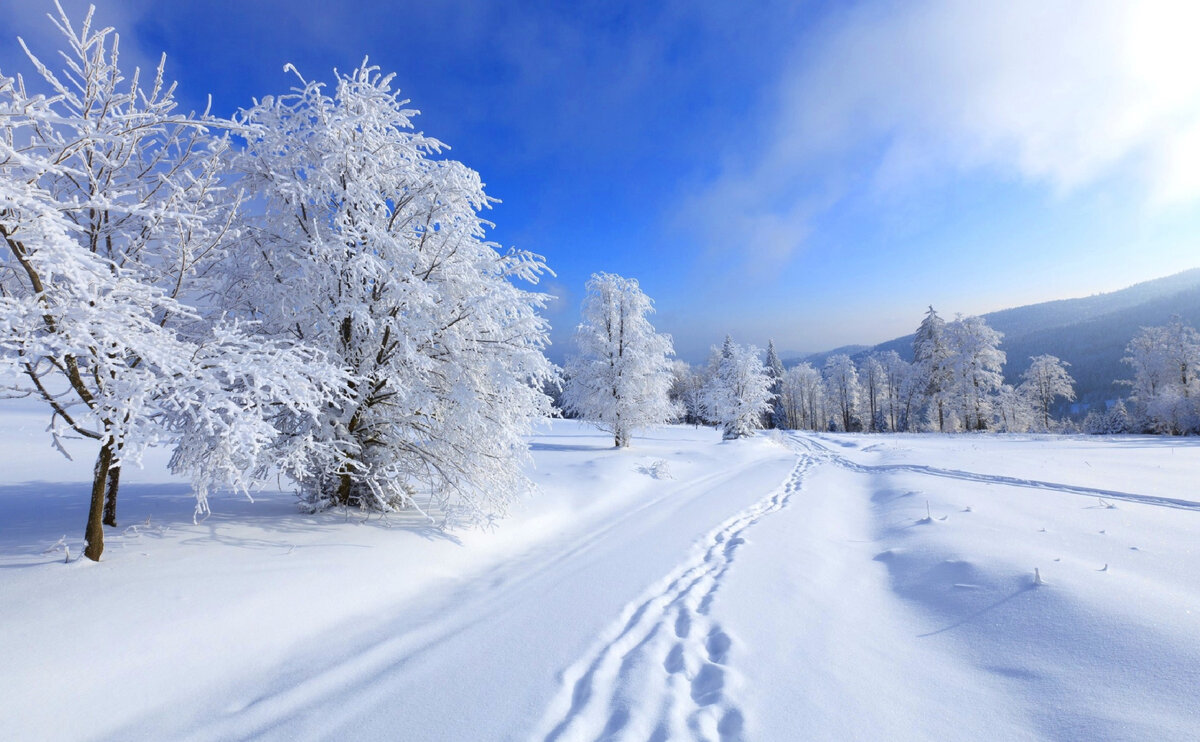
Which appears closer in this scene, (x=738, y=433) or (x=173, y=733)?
(x=173, y=733)

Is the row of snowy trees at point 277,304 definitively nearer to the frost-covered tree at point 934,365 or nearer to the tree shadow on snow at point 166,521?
the tree shadow on snow at point 166,521

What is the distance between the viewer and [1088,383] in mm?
89000

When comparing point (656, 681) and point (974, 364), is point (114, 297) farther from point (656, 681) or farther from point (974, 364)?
point (974, 364)

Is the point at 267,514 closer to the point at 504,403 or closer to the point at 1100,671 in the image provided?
the point at 504,403

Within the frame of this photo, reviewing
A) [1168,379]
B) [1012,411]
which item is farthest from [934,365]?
[1168,379]

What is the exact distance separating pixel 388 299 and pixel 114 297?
9.32 ft

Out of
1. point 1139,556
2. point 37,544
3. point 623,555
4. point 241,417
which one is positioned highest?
point 241,417

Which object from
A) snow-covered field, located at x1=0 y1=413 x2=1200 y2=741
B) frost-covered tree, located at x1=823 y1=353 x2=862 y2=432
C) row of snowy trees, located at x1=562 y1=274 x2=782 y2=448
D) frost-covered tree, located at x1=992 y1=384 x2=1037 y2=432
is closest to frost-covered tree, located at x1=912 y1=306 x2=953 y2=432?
frost-covered tree, located at x1=992 y1=384 x2=1037 y2=432

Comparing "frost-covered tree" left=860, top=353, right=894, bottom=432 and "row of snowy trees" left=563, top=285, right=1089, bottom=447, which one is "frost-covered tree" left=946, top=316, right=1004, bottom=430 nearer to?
"row of snowy trees" left=563, top=285, right=1089, bottom=447

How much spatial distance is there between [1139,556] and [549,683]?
20.2 ft

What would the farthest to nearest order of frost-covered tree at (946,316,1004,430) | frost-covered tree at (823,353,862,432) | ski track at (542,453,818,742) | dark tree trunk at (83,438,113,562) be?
1. frost-covered tree at (823,353,862,432)
2. frost-covered tree at (946,316,1004,430)
3. dark tree trunk at (83,438,113,562)
4. ski track at (542,453,818,742)

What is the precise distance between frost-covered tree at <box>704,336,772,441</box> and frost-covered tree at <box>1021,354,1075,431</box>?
28.7m

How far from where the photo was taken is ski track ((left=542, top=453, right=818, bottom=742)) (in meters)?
2.84

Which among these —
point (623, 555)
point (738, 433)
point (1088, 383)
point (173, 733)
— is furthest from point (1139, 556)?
point (1088, 383)
